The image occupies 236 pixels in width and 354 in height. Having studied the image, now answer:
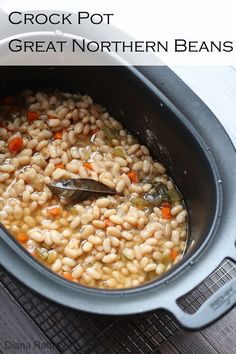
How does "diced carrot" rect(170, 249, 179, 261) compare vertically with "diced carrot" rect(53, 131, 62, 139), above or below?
below

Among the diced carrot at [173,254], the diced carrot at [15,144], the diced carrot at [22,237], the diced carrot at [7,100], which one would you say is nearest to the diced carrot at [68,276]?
the diced carrot at [22,237]

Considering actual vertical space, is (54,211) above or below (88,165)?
below

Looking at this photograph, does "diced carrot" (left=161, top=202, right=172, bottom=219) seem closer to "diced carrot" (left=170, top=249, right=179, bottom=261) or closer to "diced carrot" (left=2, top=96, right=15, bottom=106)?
"diced carrot" (left=170, top=249, right=179, bottom=261)

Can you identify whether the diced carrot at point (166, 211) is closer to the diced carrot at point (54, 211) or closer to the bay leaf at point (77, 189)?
the bay leaf at point (77, 189)

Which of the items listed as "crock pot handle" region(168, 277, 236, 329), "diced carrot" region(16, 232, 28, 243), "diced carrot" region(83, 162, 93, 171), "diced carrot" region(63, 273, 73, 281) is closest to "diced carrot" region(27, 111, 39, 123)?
"diced carrot" region(83, 162, 93, 171)

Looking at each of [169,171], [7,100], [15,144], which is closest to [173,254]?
[169,171]

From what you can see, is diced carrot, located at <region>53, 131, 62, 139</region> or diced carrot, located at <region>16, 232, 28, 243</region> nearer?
diced carrot, located at <region>16, 232, 28, 243</region>

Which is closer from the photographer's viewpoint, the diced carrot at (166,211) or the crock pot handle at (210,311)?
the crock pot handle at (210,311)

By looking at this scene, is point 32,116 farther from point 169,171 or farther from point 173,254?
point 173,254
